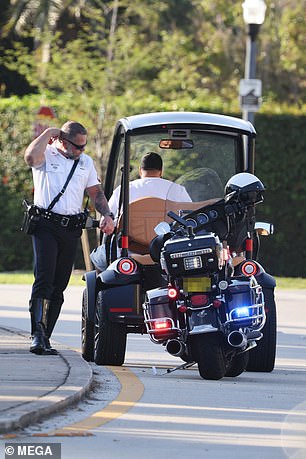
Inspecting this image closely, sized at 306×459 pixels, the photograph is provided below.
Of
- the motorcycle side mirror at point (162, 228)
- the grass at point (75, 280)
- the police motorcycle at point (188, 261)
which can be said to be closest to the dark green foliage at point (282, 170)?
the grass at point (75, 280)

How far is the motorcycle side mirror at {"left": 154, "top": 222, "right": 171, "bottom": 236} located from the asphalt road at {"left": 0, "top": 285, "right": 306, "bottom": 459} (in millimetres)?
1098

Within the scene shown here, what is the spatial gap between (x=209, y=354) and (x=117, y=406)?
5.00ft

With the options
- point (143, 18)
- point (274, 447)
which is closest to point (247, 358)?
point (274, 447)

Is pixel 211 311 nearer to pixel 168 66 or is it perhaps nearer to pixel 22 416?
pixel 22 416

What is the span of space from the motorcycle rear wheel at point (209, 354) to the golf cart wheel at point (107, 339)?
3.12 ft

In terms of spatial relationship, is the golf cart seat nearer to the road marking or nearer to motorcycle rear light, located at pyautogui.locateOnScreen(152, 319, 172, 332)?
the road marking

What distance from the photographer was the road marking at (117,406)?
27.4 feet

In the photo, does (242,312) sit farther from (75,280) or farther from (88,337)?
(75,280)

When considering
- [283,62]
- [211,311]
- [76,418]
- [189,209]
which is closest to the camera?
[76,418]

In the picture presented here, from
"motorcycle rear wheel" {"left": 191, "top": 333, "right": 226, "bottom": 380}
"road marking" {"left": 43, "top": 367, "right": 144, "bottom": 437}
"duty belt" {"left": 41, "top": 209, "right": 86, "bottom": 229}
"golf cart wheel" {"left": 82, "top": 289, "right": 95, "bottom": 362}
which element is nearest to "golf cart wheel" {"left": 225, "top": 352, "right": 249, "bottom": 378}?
"motorcycle rear wheel" {"left": 191, "top": 333, "right": 226, "bottom": 380}

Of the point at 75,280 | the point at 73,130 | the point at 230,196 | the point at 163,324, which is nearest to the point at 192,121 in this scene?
the point at 73,130

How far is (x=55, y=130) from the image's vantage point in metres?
12.1

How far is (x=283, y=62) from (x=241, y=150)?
24454mm

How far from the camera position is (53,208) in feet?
39.5
